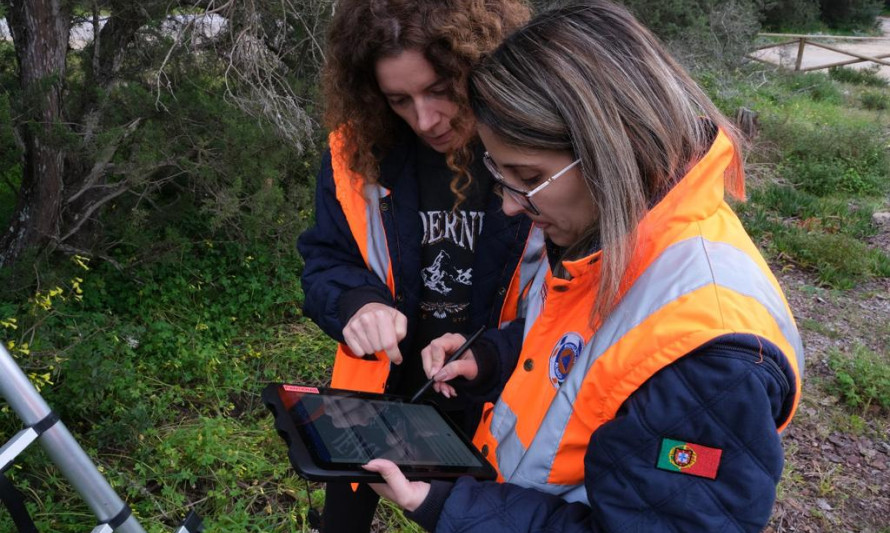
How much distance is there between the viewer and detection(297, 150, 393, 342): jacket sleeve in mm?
1831

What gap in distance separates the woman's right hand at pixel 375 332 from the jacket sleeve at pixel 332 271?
8 centimetres

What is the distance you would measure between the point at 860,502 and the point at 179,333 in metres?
3.36

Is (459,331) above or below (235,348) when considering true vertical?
above

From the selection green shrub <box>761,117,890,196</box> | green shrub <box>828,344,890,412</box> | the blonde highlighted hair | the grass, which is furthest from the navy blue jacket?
green shrub <box>761,117,890,196</box>

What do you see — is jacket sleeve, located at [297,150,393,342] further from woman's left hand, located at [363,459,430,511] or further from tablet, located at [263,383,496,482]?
woman's left hand, located at [363,459,430,511]

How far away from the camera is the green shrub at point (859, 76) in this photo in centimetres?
1526

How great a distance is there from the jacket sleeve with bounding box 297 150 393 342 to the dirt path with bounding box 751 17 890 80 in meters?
14.8

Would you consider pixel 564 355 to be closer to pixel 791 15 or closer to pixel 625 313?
pixel 625 313

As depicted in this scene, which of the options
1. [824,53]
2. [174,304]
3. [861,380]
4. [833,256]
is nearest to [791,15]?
[824,53]

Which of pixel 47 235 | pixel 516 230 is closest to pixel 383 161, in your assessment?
pixel 516 230

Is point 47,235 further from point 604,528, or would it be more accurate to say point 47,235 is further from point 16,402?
point 604,528

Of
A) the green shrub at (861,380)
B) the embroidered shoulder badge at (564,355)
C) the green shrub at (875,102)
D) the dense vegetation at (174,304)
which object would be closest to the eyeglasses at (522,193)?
the embroidered shoulder badge at (564,355)

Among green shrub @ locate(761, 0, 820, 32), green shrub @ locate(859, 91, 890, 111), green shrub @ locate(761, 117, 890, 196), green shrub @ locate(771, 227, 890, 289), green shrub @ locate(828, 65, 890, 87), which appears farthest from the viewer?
green shrub @ locate(761, 0, 820, 32)

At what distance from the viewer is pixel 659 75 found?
116 cm
